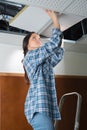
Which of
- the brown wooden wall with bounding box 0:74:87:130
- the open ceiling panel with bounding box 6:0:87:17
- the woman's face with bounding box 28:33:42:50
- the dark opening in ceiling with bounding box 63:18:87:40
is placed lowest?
the brown wooden wall with bounding box 0:74:87:130

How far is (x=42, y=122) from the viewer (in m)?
1.95

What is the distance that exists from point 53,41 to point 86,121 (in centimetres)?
238

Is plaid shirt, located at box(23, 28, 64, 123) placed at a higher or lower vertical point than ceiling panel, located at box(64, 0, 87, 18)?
lower


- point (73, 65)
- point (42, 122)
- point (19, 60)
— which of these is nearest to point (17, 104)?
point (19, 60)

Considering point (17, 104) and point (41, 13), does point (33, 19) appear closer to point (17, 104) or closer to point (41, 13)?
point (41, 13)

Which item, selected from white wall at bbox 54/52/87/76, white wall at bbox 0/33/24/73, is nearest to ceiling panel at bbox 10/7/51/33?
white wall at bbox 0/33/24/73

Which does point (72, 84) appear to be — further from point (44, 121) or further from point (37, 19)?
point (44, 121)

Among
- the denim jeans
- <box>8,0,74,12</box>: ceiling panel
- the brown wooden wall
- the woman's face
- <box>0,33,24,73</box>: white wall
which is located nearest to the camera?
the denim jeans

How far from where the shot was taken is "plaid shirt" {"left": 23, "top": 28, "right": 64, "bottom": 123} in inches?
79.6

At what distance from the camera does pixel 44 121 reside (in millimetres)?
1952

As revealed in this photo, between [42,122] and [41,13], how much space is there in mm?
1225

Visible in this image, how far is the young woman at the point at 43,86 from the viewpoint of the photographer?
199 cm

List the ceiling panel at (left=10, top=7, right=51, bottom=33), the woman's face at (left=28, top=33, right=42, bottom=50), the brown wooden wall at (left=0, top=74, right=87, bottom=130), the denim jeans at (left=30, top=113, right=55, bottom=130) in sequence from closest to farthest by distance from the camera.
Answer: the denim jeans at (left=30, top=113, right=55, bottom=130)
the woman's face at (left=28, top=33, right=42, bottom=50)
the ceiling panel at (left=10, top=7, right=51, bottom=33)
the brown wooden wall at (left=0, top=74, right=87, bottom=130)

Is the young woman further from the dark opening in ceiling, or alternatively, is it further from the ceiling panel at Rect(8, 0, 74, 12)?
the dark opening in ceiling
